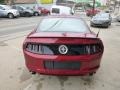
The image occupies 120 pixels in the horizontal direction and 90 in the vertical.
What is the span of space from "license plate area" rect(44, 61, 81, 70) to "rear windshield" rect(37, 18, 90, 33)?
1224 millimetres

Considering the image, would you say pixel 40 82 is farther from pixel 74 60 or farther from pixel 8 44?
pixel 8 44

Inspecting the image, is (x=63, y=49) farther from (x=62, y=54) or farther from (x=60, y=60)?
(x=60, y=60)

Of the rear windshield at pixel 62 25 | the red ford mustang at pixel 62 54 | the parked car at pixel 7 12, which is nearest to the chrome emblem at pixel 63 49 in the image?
the red ford mustang at pixel 62 54

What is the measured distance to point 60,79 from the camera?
5887 millimetres

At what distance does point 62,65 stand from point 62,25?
1.67 m

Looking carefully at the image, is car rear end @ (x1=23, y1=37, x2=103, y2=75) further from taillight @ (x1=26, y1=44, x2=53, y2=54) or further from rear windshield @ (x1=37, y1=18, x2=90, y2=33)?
rear windshield @ (x1=37, y1=18, x2=90, y2=33)

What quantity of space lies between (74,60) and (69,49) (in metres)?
0.25

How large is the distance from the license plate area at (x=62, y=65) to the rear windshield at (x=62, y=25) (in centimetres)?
122

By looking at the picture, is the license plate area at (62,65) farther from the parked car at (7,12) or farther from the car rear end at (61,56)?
the parked car at (7,12)

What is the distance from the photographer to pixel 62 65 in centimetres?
488

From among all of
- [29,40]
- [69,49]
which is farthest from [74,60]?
[29,40]

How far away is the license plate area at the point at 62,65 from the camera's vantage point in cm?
486

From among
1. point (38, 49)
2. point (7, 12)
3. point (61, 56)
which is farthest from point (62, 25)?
point (7, 12)

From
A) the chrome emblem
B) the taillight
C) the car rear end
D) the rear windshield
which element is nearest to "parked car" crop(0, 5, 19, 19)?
the rear windshield
